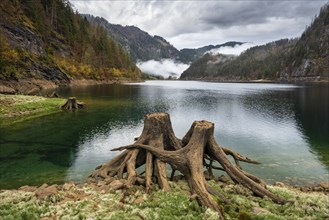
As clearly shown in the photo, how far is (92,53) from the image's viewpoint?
196m

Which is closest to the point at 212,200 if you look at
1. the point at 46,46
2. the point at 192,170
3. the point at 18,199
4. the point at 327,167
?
the point at 192,170

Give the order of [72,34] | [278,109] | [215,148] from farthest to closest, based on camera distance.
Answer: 1. [72,34]
2. [278,109]
3. [215,148]

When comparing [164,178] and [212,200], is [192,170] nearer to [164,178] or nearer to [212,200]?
[164,178]

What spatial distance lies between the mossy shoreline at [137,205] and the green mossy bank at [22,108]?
115 ft

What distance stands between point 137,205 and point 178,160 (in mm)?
4375

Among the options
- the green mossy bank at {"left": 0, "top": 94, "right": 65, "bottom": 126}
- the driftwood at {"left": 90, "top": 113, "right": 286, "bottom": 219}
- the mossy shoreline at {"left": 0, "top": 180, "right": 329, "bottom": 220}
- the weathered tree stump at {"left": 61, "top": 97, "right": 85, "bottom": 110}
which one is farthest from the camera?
the weathered tree stump at {"left": 61, "top": 97, "right": 85, "bottom": 110}

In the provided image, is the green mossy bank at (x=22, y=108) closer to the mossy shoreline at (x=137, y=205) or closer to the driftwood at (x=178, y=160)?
the driftwood at (x=178, y=160)

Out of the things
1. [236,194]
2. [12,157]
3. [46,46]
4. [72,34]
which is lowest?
[12,157]

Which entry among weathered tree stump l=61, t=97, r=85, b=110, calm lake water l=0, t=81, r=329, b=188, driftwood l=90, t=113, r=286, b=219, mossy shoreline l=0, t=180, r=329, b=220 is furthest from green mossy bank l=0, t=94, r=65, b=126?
mossy shoreline l=0, t=180, r=329, b=220

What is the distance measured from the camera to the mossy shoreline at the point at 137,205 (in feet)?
37.2

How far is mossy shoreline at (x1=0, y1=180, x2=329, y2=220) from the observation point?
11.3m

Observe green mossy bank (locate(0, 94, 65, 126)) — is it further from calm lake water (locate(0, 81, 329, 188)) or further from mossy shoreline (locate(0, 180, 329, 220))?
mossy shoreline (locate(0, 180, 329, 220))

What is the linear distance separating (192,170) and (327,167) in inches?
763

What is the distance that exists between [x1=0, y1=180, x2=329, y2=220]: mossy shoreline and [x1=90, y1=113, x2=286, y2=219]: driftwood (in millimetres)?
567
